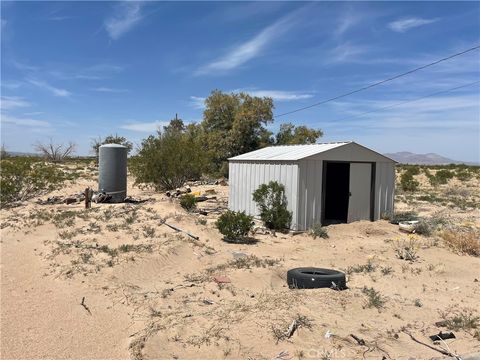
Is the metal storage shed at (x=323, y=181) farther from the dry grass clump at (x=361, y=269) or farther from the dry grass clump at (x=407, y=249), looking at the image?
the dry grass clump at (x=361, y=269)

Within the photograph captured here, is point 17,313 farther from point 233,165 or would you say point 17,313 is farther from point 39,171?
point 39,171

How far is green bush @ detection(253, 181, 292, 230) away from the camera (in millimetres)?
13086

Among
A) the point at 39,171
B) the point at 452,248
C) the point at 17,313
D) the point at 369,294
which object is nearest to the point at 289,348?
the point at 369,294

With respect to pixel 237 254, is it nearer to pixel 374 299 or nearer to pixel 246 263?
pixel 246 263

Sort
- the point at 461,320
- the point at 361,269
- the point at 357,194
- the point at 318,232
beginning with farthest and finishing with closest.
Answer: the point at 357,194, the point at 318,232, the point at 361,269, the point at 461,320

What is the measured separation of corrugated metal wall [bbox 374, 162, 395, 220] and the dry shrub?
3433 mm

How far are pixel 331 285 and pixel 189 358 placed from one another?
123 inches

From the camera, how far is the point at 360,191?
47.9 ft

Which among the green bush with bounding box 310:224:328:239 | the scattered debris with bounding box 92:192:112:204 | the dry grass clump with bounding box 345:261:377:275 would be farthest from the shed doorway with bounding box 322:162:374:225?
the scattered debris with bounding box 92:192:112:204

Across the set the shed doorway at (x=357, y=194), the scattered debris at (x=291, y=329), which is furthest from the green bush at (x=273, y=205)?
the scattered debris at (x=291, y=329)

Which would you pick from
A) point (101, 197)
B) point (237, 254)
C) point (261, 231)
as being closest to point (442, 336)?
point (237, 254)

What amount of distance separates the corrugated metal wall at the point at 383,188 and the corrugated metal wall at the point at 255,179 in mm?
3364

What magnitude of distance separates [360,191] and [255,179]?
3.46 m

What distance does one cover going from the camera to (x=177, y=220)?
1304 cm
